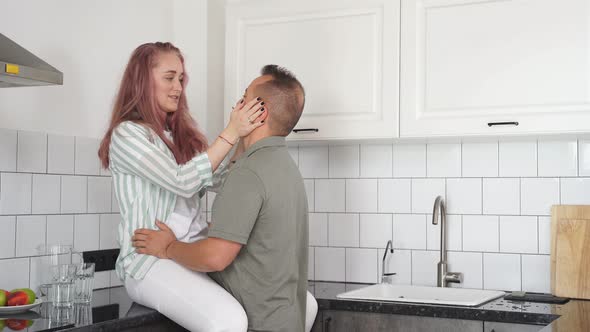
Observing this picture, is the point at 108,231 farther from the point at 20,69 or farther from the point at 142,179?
the point at 20,69

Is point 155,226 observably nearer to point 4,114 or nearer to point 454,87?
point 4,114

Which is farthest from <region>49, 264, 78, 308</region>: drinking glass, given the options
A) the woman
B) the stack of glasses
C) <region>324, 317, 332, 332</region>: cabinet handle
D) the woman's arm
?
<region>324, 317, 332, 332</region>: cabinet handle

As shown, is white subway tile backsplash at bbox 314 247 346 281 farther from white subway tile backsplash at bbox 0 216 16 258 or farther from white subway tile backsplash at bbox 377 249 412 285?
white subway tile backsplash at bbox 0 216 16 258

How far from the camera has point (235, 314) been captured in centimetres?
193

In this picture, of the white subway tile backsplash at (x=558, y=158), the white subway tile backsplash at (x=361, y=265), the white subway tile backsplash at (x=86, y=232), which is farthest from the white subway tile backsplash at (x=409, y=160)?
the white subway tile backsplash at (x=86, y=232)

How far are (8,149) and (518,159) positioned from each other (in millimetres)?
1922

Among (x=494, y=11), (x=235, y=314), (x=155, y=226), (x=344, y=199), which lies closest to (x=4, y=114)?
(x=155, y=226)

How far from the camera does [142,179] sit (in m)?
2.16

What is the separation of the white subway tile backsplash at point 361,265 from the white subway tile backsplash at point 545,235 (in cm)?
69

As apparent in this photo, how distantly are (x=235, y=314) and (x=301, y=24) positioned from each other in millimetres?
1396

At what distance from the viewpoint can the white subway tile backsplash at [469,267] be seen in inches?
115

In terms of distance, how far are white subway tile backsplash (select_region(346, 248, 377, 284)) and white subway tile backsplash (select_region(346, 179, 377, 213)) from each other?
0.18 metres

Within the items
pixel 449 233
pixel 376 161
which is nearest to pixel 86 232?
pixel 376 161

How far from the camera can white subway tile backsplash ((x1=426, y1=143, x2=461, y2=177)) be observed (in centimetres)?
299
